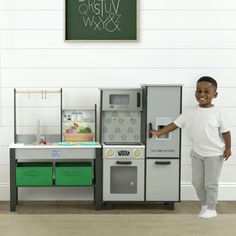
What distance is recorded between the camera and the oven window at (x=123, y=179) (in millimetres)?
4676

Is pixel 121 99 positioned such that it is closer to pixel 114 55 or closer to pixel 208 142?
pixel 114 55

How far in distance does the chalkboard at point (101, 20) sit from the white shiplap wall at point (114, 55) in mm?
68

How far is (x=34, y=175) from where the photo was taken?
4617mm

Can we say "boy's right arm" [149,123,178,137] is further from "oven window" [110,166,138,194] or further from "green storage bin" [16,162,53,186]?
"green storage bin" [16,162,53,186]

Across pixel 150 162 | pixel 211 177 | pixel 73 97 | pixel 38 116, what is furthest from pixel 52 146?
pixel 211 177

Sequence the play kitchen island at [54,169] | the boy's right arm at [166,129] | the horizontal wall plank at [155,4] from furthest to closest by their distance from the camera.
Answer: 1. the horizontal wall plank at [155,4]
2. the play kitchen island at [54,169]
3. the boy's right arm at [166,129]

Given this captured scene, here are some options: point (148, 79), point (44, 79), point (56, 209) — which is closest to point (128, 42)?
point (148, 79)

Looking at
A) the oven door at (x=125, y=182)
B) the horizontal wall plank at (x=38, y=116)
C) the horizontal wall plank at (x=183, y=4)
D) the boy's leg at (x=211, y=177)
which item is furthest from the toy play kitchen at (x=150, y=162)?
the horizontal wall plank at (x=183, y=4)

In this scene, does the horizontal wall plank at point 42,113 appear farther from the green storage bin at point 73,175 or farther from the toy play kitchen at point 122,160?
the green storage bin at point 73,175

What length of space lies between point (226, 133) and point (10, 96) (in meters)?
2.04

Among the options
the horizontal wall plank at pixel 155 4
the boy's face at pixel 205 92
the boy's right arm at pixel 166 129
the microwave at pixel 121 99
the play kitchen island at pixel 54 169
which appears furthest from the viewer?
the horizontal wall plank at pixel 155 4

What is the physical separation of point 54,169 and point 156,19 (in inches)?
66.7

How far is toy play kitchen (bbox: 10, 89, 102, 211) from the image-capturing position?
4590mm

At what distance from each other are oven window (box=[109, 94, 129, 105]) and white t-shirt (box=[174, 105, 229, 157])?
2.48ft
